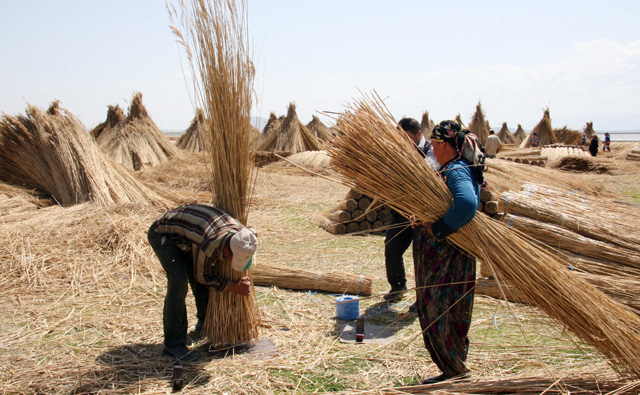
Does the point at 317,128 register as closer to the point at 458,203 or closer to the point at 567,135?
the point at 567,135

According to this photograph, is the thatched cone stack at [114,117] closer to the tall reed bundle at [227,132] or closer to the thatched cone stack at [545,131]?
the tall reed bundle at [227,132]

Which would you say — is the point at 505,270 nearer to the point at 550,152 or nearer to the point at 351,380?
the point at 351,380

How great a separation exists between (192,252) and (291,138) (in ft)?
43.6

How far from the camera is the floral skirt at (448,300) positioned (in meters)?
2.40

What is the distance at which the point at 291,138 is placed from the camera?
1595cm

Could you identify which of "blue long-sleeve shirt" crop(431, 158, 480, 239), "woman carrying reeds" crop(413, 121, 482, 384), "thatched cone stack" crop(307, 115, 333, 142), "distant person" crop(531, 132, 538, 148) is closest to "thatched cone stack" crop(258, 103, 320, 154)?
"thatched cone stack" crop(307, 115, 333, 142)

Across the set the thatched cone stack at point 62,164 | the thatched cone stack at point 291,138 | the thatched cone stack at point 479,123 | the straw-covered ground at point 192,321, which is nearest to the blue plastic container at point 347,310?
the straw-covered ground at point 192,321

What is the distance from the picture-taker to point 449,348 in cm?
241

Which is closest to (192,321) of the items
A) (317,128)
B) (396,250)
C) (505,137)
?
(396,250)

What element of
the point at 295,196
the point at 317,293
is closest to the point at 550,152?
the point at 295,196

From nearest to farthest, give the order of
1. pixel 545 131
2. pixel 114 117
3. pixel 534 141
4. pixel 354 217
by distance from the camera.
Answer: pixel 354 217, pixel 114 117, pixel 534 141, pixel 545 131

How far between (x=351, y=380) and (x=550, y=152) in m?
14.2

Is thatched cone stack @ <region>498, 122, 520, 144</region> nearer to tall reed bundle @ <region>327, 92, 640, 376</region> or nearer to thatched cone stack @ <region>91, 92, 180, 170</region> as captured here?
thatched cone stack @ <region>91, 92, 180, 170</region>

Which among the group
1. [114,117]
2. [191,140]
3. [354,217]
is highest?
[114,117]
